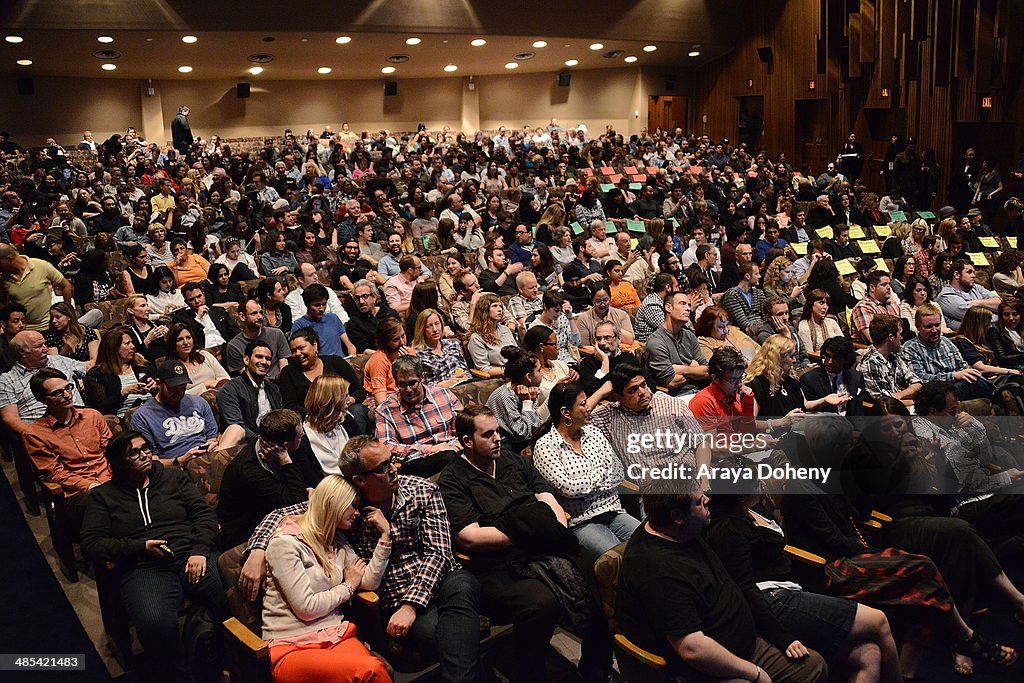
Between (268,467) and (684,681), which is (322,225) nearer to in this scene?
Answer: (268,467)

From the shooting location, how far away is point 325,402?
3.98 m

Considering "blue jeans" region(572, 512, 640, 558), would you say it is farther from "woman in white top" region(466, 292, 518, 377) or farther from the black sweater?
"woman in white top" region(466, 292, 518, 377)

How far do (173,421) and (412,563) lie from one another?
1815 mm

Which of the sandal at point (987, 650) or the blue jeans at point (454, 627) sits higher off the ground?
the blue jeans at point (454, 627)

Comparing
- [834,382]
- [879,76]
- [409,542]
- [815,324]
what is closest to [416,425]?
[409,542]

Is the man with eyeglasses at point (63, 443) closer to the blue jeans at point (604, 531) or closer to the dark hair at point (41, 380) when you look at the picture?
the dark hair at point (41, 380)

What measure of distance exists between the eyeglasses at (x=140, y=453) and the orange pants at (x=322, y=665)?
1.07 metres

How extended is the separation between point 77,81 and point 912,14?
654 inches

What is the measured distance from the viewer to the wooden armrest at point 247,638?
2807mm

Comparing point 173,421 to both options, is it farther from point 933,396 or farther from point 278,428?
point 933,396

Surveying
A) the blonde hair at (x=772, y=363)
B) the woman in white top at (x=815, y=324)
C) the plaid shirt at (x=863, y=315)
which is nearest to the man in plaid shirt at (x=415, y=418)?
the blonde hair at (x=772, y=363)

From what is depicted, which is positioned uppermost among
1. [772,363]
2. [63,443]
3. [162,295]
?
[162,295]

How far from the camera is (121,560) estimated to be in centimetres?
332

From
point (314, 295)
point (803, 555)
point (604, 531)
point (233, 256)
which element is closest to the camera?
point (803, 555)
